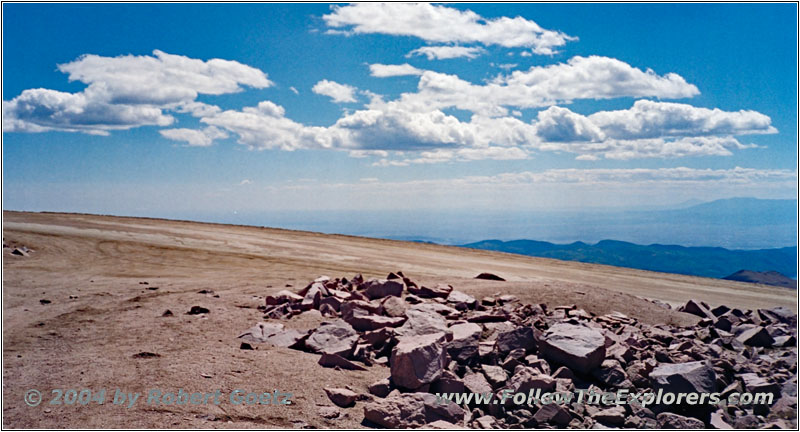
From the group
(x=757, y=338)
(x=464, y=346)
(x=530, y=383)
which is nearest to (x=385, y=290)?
(x=464, y=346)

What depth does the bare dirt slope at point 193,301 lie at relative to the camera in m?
5.83

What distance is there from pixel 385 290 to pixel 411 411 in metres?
5.30

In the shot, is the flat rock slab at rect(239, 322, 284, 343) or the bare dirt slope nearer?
the bare dirt slope

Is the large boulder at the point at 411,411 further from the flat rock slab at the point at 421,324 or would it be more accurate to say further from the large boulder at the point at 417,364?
the flat rock slab at the point at 421,324

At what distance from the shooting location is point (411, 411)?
5812 mm

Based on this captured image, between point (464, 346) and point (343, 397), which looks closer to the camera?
point (343, 397)

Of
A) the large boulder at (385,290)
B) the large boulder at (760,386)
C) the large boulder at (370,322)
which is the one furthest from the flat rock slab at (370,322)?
the large boulder at (760,386)

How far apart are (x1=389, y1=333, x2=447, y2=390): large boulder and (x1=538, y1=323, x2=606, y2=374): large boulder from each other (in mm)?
1690

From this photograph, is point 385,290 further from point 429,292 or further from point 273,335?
point 273,335

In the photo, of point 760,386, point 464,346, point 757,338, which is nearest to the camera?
point 760,386

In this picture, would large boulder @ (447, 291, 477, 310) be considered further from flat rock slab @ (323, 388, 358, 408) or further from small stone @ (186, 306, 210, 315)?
small stone @ (186, 306, 210, 315)

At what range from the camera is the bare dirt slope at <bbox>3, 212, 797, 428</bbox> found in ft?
19.1

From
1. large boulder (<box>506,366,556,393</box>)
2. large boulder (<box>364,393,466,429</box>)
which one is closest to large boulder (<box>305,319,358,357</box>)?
large boulder (<box>364,393,466,429</box>)

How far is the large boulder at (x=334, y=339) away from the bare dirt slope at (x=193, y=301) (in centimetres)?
36
